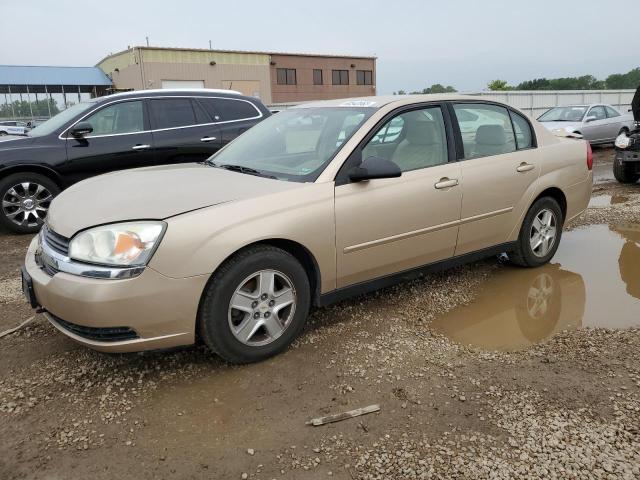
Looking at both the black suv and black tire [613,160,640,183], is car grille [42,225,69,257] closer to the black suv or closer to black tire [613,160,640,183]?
the black suv

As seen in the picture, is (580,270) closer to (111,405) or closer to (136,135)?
(111,405)

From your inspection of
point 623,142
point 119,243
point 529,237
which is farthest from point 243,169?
point 623,142

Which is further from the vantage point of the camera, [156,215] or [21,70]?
[21,70]

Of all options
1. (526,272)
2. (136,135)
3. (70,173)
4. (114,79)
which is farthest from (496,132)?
(114,79)

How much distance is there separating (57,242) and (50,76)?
56831 mm

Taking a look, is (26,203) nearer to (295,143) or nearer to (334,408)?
(295,143)

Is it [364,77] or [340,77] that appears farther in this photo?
[364,77]

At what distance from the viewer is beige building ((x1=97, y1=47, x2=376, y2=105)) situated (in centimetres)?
4834

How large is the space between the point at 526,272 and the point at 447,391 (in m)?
2.45

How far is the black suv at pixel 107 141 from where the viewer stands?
6707mm

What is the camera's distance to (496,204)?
4.41 metres

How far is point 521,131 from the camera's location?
15.7 feet

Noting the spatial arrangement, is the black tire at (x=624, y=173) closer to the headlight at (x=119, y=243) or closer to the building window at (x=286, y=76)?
the headlight at (x=119, y=243)

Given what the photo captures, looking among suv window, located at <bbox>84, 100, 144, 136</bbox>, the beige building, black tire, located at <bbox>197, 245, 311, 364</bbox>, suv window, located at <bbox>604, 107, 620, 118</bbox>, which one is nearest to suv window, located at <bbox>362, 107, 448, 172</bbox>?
black tire, located at <bbox>197, 245, 311, 364</bbox>
